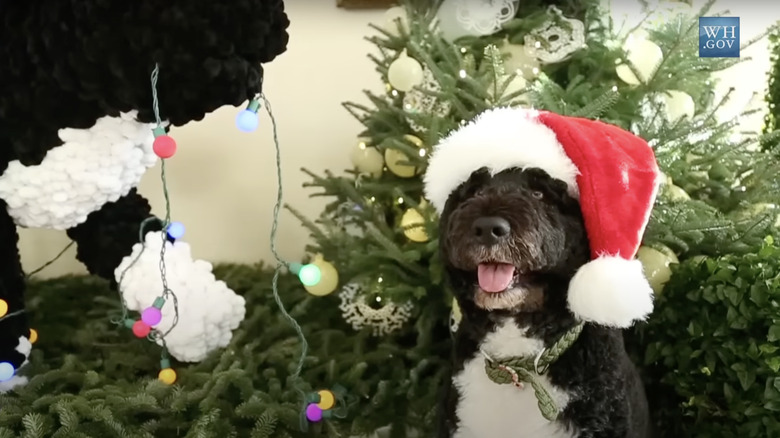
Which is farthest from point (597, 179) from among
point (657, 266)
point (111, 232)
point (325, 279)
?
point (111, 232)

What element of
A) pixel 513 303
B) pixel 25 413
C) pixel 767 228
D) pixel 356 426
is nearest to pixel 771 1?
pixel 767 228

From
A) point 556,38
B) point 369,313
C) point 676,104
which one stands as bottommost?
point 369,313

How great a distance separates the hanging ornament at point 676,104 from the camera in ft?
4.59

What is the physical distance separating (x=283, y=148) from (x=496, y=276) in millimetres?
1253

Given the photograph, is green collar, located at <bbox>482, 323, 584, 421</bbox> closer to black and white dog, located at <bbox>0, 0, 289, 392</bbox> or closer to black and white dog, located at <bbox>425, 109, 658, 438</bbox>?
black and white dog, located at <bbox>425, 109, 658, 438</bbox>

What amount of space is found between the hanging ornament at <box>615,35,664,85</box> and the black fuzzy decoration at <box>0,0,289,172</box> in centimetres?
72

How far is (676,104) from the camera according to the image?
55.2 inches

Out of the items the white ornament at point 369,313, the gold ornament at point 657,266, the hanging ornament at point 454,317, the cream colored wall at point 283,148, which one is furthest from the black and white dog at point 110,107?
the gold ornament at point 657,266

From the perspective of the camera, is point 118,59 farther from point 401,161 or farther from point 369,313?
point 369,313

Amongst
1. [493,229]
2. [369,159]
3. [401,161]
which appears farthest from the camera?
[369,159]

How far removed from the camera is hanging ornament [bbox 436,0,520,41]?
4.73ft

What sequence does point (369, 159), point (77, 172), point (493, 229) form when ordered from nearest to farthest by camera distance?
point (493, 229)
point (77, 172)
point (369, 159)

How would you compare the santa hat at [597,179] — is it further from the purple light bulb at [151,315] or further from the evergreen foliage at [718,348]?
the purple light bulb at [151,315]

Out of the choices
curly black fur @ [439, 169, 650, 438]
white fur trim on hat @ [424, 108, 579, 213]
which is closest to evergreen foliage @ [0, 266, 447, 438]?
curly black fur @ [439, 169, 650, 438]
